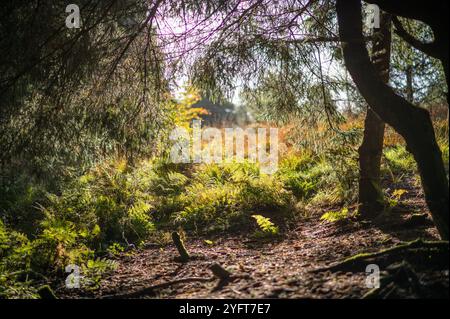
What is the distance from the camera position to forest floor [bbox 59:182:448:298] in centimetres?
319

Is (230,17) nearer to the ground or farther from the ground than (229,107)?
nearer to the ground

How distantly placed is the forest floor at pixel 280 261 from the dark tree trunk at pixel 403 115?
61 centimetres

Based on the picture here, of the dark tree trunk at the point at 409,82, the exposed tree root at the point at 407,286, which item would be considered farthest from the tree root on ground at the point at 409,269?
the dark tree trunk at the point at 409,82

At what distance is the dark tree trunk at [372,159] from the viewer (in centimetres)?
519

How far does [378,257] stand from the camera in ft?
10.8

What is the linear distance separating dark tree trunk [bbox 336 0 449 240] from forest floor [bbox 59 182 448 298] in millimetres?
605

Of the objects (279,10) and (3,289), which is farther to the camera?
(279,10)

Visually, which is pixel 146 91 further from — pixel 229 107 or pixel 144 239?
pixel 229 107


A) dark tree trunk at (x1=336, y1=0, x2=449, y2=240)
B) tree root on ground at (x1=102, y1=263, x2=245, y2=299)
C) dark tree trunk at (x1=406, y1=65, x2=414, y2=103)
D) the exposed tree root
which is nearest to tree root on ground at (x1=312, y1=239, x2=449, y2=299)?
the exposed tree root

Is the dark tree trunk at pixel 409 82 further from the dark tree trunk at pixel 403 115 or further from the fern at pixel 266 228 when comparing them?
the fern at pixel 266 228

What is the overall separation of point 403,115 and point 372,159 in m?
2.31
